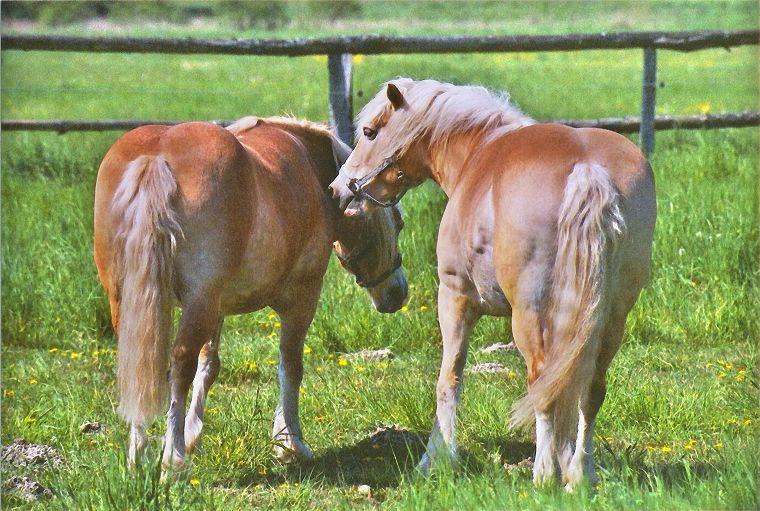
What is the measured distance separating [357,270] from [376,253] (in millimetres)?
146

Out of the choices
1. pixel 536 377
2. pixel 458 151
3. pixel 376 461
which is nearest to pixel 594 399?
pixel 536 377

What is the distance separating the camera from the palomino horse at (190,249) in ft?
13.0

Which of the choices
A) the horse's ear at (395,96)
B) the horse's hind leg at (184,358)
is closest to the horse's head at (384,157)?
the horse's ear at (395,96)

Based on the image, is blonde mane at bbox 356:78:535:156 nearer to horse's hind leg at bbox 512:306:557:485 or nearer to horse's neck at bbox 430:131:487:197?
horse's neck at bbox 430:131:487:197

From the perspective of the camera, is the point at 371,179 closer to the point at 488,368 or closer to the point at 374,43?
the point at 488,368

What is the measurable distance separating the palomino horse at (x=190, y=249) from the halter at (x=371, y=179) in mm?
241

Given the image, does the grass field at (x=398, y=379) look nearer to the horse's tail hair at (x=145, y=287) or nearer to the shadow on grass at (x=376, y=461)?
the shadow on grass at (x=376, y=461)

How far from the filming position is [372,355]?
6.07m

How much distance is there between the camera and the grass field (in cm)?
364

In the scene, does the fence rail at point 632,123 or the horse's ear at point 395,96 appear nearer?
the horse's ear at point 395,96

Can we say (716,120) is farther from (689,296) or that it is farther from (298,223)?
(298,223)

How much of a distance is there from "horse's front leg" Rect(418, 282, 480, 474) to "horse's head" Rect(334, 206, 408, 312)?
1064 mm

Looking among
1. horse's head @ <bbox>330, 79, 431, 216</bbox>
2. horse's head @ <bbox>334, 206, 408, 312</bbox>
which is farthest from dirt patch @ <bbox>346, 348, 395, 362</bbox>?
horse's head @ <bbox>330, 79, 431, 216</bbox>

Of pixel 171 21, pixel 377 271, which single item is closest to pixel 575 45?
pixel 377 271
